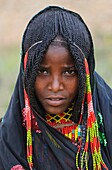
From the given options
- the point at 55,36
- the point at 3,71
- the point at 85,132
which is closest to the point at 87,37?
the point at 55,36

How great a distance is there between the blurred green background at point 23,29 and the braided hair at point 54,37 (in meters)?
2.75

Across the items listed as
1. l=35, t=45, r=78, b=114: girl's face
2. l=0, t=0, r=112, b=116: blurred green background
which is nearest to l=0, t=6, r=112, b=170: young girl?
l=35, t=45, r=78, b=114: girl's face

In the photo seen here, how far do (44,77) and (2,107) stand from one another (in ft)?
9.79

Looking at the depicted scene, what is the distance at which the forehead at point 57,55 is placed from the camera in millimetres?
2797

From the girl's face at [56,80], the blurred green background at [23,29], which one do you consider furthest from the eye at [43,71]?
the blurred green background at [23,29]

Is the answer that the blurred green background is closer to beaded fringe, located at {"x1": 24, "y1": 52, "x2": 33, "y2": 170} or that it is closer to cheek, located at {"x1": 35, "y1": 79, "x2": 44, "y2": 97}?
beaded fringe, located at {"x1": 24, "y1": 52, "x2": 33, "y2": 170}

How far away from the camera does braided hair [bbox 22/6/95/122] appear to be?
112 inches

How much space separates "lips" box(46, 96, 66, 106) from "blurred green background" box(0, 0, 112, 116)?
2779 millimetres

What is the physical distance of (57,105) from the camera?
2.91 metres

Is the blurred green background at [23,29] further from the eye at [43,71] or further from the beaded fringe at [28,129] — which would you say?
the eye at [43,71]

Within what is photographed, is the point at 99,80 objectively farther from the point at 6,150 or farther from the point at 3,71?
the point at 3,71

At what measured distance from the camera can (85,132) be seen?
3.08 m

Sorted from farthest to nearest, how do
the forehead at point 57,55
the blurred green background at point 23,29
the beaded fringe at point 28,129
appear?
the blurred green background at point 23,29 < the beaded fringe at point 28,129 < the forehead at point 57,55

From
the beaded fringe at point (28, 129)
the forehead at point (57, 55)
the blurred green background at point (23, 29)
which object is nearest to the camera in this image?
the forehead at point (57, 55)
